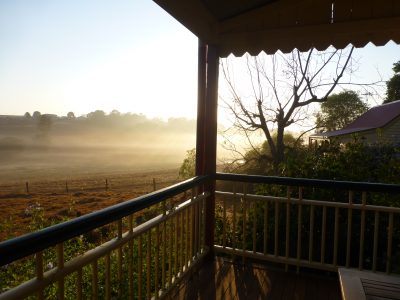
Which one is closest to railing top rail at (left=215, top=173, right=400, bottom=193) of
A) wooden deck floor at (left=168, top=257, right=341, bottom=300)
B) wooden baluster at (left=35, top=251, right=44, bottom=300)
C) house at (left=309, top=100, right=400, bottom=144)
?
wooden deck floor at (left=168, top=257, right=341, bottom=300)

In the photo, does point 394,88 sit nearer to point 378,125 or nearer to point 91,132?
point 378,125

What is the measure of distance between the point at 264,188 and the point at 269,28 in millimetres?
1921

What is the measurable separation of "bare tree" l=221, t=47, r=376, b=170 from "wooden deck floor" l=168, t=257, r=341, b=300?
6.20 meters

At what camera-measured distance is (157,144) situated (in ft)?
284

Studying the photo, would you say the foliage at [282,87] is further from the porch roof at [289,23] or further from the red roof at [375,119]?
the porch roof at [289,23]

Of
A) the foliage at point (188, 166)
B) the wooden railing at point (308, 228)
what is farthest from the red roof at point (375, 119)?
the wooden railing at point (308, 228)

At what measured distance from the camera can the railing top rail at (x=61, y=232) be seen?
1.02m

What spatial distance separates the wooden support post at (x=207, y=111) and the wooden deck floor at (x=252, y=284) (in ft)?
2.63

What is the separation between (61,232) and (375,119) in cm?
1529

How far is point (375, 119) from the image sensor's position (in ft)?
46.2

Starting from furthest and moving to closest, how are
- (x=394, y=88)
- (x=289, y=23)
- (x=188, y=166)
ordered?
(x=394, y=88)
(x=188, y=166)
(x=289, y=23)

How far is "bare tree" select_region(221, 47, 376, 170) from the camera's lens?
A: 8875 mm

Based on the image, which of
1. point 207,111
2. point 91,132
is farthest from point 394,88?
point 91,132

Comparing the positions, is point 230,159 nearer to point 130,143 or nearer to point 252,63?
point 252,63
